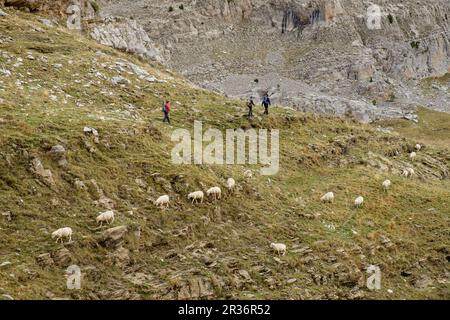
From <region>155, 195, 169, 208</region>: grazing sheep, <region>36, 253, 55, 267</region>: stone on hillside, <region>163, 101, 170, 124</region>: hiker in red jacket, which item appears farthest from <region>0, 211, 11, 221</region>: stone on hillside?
<region>163, 101, 170, 124</region>: hiker in red jacket

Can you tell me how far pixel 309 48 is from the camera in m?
95.6

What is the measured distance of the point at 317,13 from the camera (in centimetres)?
9938

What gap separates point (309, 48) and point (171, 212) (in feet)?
264

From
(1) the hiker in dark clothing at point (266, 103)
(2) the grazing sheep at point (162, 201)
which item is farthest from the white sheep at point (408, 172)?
(2) the grazing sheep at point (162, 201)

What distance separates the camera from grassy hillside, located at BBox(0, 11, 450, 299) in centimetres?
1678

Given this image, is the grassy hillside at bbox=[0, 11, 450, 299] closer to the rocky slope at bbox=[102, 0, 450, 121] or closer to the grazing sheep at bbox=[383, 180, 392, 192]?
the grazing sheep at bbox=[383, 180, 392, 192]

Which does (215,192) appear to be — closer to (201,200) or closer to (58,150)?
(201,200)

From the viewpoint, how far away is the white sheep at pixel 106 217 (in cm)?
1831

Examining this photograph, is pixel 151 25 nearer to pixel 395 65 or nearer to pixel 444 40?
pixel 395 65

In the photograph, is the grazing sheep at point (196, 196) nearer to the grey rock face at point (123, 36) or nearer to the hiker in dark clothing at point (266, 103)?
the hiker in dark clothing at point (266, 103)

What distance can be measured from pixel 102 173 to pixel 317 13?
3411 inches

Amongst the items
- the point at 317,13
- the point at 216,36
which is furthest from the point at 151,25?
the point at 317,13

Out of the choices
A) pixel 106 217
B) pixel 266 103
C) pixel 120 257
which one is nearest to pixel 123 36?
pixel 266 103

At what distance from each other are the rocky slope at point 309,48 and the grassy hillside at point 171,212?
1875 inches
